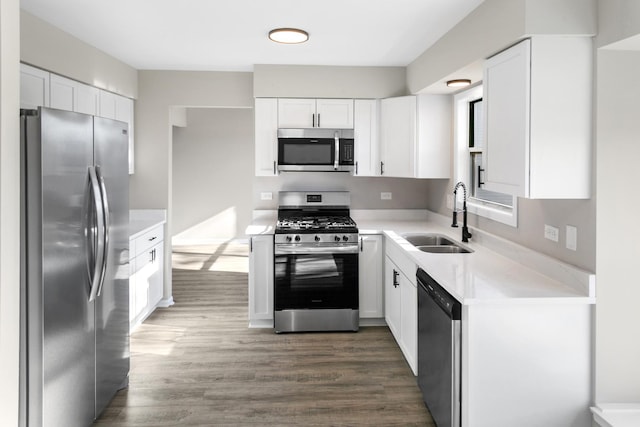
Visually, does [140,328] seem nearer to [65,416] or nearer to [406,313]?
[65,416]

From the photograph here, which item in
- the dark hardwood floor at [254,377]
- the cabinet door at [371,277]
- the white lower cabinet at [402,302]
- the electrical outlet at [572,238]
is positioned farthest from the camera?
the cabinet door at [371,277]

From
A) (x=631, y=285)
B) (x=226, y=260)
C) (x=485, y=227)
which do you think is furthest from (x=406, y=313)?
(x=226, y=260)

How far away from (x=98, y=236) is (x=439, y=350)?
1.87 metres

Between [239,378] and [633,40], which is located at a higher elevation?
[633,40]

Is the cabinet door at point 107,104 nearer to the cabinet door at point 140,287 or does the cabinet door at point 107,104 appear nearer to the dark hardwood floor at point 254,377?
the cabinet door at point 140,287

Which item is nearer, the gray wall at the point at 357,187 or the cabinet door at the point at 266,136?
the cabinet door at the point at 266,136

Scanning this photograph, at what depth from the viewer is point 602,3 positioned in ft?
7.27

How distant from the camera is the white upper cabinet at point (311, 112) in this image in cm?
461

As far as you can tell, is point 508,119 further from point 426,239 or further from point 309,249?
point 309,249

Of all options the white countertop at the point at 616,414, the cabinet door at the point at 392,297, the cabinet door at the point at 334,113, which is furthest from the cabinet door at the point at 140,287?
the white countertop at the point at 616,414

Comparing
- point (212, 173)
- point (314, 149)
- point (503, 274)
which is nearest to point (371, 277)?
point (314, 149)

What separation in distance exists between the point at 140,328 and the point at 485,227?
3.02 m

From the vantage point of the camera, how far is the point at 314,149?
4598mm

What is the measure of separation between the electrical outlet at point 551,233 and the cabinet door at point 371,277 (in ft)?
5.66
